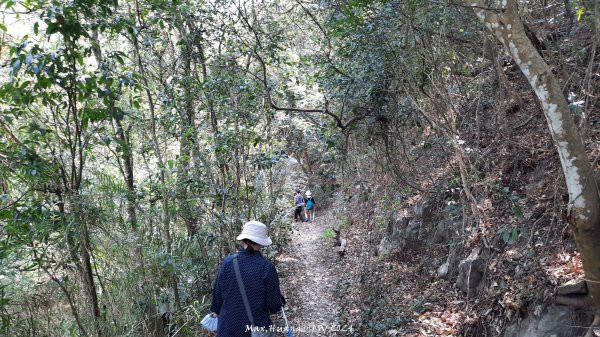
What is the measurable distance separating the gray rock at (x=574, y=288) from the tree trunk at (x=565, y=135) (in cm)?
38

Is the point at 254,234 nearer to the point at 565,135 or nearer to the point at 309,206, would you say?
the point at 565,135

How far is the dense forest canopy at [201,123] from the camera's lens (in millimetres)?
4285

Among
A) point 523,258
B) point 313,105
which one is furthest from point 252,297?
point 313,105

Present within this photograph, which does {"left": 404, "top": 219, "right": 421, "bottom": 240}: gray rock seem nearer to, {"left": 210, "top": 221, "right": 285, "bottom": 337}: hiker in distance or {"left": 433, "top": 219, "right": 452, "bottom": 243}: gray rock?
{"left": 433, "top": 219, "right": 452, "bottom": 243}: gray rock

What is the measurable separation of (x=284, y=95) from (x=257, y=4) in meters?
2.16

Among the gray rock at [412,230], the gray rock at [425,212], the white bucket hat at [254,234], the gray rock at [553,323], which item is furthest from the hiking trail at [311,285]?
the white bucket hat at [254,234]

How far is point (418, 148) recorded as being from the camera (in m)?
10.3

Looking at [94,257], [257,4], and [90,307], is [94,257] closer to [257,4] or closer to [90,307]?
[90,307]

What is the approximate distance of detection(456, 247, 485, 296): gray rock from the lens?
5902 mm

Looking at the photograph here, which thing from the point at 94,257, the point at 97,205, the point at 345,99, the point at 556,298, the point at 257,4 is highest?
the point at 257,4

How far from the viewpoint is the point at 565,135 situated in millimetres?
3430

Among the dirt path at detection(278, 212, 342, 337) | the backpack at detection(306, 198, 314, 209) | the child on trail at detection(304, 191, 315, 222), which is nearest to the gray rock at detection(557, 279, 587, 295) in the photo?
the dirt path at detection(278, 212, 342, 337)

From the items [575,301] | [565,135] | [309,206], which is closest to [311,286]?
[575,301]

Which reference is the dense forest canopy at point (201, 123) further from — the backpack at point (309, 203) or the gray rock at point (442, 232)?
the backpack at point (309, 203)
